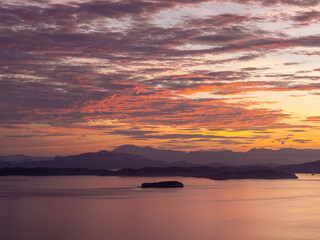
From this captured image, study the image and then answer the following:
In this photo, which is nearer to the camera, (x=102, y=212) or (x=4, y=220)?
(x=4, y=220)

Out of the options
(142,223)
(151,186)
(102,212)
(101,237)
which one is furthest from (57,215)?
(151,186)

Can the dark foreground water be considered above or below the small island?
above

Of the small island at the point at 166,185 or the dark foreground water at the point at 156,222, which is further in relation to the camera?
the small island at the point at 166,185

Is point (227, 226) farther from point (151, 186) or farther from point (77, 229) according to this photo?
point (151, 186)

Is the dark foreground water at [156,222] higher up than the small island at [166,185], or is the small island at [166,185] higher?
the dark foreground water at [156,222]

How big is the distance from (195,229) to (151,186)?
115004 mm

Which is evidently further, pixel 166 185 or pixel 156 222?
pixel 166 185

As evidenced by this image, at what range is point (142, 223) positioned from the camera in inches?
2461

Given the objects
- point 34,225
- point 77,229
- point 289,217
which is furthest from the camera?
point 289,217

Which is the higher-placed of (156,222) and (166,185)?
(156,222)

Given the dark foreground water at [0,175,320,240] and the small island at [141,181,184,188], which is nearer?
the dark foreground water at [0,175,320,240]

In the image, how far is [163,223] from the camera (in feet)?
205

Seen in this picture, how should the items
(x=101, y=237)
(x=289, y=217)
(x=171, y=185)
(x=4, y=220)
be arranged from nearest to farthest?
(x=101, y=237) < (x=4, y=220) < (x=289, y=217) < (x=171, y=185)

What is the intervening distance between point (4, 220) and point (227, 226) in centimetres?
3098
